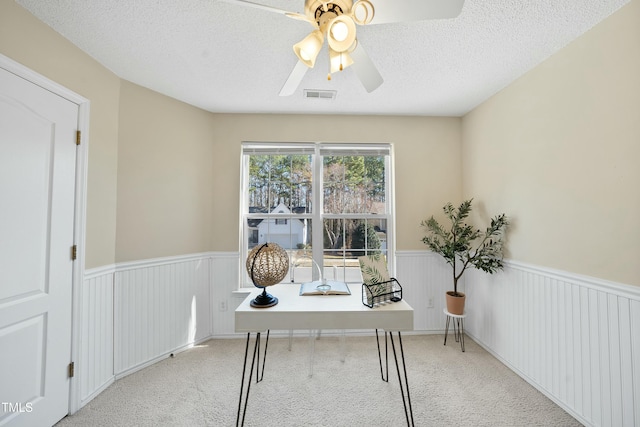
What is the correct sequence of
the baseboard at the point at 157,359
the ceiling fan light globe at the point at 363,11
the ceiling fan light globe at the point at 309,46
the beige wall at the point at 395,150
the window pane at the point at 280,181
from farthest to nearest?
the window pane at the point at 280,181 < the beige wall at the point at 395,150 < the baseboard at the point at 157,359 < the ceiling fan light globe at the point at 309,46 < the ceiling fan light globe at the point at 363,11

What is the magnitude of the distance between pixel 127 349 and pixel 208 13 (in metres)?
2.66

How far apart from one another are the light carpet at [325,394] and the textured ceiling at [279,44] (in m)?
2.52

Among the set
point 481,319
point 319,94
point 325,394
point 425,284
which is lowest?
point 325,394

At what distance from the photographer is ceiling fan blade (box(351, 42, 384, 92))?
1.34 meters

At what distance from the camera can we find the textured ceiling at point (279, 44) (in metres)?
1.57

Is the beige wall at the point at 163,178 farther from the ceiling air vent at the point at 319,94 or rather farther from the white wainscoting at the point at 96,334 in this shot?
the ceiling air vent at the point at 319,94

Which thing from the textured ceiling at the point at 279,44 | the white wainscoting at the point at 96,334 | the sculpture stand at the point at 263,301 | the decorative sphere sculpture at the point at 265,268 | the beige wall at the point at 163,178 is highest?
the textured ceiling at the point at 279,44

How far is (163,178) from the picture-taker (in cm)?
263

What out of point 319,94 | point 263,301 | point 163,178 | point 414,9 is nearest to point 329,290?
point 263,301

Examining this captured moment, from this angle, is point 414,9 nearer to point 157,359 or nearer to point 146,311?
point 146,311

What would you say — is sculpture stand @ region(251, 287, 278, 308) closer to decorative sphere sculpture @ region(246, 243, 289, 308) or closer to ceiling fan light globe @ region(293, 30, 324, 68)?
decorative sphere sculpture @ region(246, 243, 289, 308)

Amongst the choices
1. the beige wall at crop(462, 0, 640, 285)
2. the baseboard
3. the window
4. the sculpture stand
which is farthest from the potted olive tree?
the baseboard

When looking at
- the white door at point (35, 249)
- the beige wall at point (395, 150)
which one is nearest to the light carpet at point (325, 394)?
the white door at point (35, 249)

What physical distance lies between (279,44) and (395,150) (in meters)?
1.82
